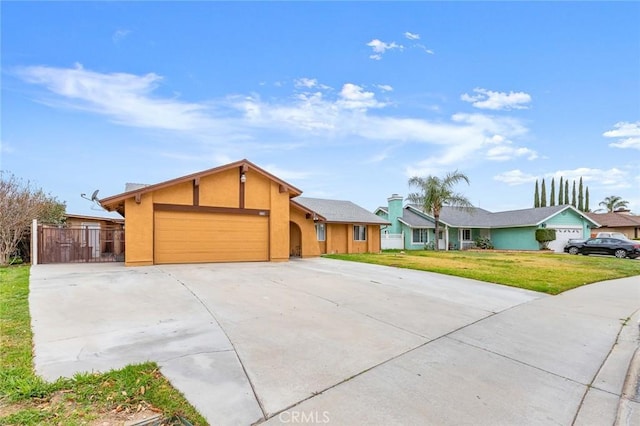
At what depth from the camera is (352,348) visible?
15.6 feet

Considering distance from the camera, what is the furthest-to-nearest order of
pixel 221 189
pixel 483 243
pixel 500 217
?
pixel 500 217 < pixel 483 243 < pixel 221 189

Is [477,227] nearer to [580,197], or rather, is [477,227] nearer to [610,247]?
[610,247]

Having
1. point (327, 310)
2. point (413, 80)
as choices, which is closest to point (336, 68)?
point (413, 80)

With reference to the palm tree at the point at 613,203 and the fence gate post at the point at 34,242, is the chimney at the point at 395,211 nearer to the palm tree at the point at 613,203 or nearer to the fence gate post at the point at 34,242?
the fence gate post at the point at 34,242

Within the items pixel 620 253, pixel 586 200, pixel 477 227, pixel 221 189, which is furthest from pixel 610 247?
pixel 586 200

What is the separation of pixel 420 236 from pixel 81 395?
30.1 metres

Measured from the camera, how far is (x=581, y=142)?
60.6ft

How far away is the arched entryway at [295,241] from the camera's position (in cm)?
2080

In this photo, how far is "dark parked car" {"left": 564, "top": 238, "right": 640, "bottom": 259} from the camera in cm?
2280

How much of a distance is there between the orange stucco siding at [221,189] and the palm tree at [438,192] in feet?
58.3

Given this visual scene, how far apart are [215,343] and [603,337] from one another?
6.87 meters

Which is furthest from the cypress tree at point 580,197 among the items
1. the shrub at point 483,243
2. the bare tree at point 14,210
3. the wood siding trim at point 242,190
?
the bare tree at point 14,210

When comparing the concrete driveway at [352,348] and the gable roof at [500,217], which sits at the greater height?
the gable roof at [500,217]

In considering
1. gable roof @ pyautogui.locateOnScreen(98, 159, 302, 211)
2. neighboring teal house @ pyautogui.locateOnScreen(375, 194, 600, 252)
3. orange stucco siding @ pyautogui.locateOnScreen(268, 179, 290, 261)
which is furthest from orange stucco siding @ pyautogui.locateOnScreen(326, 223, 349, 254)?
orange stucco siding @ pyautogui.locateOnScreen(268, 179, 290, 261)
